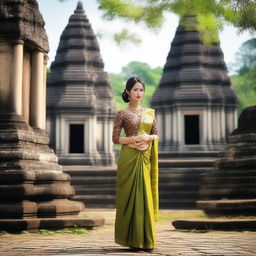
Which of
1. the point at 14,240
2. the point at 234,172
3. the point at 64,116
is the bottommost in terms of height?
the point at 14,240

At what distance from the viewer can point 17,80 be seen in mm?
9180

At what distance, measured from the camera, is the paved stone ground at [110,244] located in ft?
16.7

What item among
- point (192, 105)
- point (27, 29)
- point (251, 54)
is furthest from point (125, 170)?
point (251, 54)

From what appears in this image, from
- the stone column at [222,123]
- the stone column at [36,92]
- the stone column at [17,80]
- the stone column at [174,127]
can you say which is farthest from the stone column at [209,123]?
the stone column at [17,80]

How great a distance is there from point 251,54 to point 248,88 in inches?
144

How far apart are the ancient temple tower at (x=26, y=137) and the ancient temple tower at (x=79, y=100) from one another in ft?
46.7

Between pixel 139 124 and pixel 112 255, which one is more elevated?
pixel 139 124

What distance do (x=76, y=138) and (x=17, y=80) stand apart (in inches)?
669

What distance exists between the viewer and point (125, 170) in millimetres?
5383

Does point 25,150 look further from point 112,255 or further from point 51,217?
point 112,255

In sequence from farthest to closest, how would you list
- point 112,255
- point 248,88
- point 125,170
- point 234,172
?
1. point 248,88
2. point 234,172
3. point 125,170
4. point 112,255

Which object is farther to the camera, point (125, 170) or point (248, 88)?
point (248, 88)

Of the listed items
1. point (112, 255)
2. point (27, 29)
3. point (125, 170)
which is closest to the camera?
point (112, 255)

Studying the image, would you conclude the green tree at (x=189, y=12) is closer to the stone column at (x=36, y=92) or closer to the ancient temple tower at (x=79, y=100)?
the stone column at (x=36, y=92)
